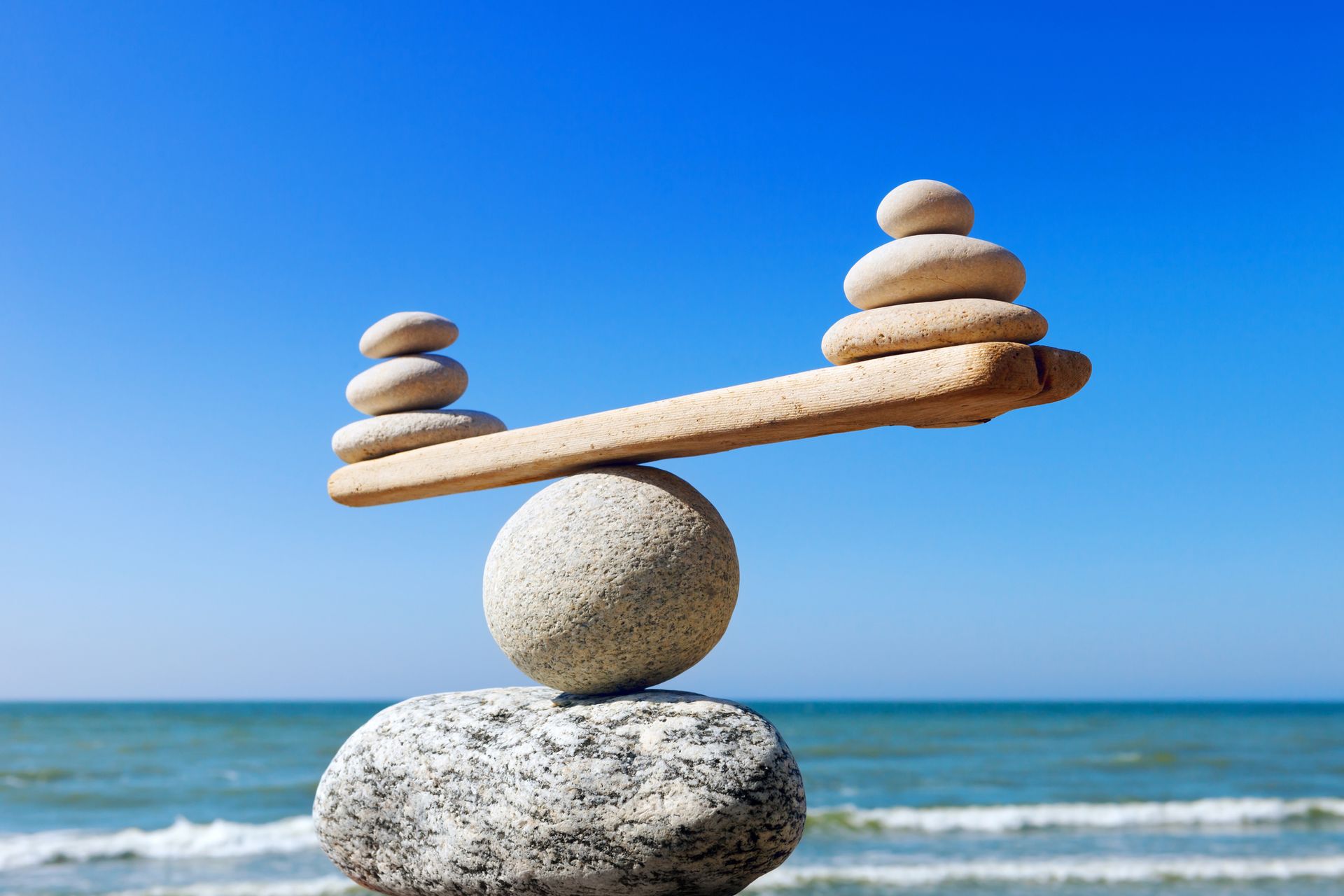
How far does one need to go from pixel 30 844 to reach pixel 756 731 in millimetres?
12639

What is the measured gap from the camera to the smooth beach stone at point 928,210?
499 centimetres

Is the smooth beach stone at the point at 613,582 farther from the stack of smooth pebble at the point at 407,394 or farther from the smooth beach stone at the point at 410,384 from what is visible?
the smooth beach stone at the point at 410,384

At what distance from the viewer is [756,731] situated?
520 centimetres

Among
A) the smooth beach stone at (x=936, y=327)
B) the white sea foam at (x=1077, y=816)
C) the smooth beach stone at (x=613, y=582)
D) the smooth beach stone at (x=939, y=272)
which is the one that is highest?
the smooth beach stone at (x=939, y=272)

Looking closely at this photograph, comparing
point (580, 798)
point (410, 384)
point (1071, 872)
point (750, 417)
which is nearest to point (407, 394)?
point (410, 384)

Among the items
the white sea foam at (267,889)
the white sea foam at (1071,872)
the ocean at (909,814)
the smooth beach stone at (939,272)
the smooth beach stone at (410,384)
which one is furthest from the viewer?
the ocean at (909,814)

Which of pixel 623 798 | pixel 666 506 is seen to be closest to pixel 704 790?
pixel 623 798

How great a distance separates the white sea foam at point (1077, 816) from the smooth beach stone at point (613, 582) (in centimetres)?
1026

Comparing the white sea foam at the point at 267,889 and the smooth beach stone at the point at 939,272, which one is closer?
the smooth beach stone at the point at 939,272

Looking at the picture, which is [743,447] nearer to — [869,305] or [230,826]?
[869,305]

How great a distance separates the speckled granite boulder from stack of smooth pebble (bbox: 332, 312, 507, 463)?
64.2 inches

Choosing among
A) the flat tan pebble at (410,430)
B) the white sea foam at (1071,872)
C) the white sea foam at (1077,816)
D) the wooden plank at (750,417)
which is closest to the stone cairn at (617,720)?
the wooden plank at (750,417)

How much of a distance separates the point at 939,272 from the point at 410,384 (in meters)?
3.23

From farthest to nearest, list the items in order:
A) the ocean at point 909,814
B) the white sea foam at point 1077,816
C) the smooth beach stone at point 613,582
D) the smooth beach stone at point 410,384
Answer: the white sea foam at point 1077,816 → the ocean at point 909,814 → the smooth beach stone at point 410,384 → the smooth beach stone at point 613,582
